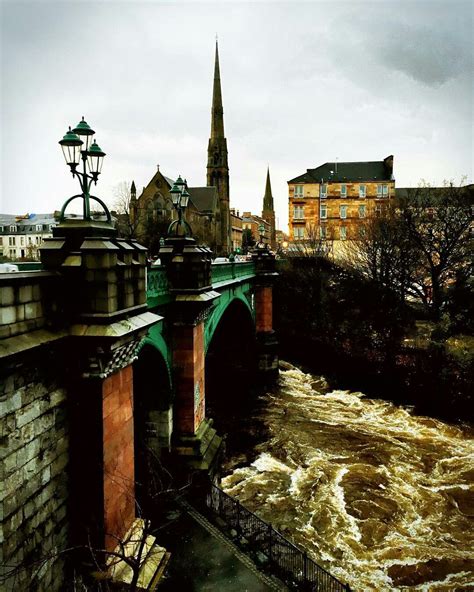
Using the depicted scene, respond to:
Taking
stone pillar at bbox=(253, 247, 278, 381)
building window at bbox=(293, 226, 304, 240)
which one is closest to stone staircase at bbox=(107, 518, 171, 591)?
stone pillar at bbox=(253, 247, 278, 381)

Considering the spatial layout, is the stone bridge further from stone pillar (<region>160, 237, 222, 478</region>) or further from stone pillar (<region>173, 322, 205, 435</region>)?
stone pillar (<region>173, 322, 205, 435</region>)

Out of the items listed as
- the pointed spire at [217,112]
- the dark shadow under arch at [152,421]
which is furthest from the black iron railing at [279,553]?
the pointed spire at [217,112]

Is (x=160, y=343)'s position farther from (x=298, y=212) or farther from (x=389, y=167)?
(x=389, y=167)

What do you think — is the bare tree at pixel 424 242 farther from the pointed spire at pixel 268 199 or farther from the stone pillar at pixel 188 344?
the pointed spire at pixel 268 199

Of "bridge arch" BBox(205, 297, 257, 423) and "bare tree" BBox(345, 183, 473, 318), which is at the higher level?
"bare tree" BBox(345, 183, 473, 318)

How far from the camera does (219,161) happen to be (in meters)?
92.2

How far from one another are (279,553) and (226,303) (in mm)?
12643

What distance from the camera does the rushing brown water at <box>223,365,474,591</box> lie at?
14.0m

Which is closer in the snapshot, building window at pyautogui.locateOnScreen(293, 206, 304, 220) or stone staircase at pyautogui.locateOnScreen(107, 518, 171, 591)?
stone staircase at pyautogui.locateOnScreen(107, 518, 171, 591)

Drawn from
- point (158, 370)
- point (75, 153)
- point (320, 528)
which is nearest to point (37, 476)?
point (75, 153)

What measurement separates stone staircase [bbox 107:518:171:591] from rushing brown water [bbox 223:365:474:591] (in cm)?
578

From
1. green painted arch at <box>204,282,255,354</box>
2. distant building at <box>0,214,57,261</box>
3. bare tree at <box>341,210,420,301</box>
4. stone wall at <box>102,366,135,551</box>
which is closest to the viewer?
stone wall at <box>102,366,135,551</box>

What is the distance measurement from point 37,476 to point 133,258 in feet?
13.2

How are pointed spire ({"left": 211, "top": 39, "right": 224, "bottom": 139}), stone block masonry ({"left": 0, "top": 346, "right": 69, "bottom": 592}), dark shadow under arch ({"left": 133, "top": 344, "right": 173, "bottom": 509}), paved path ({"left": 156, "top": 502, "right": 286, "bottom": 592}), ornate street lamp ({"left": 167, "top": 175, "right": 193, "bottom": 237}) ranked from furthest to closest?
pointed spire ({"left": 211, "top": 39, "right": 224, "bottom": 139}) < dark shadow under arch ({"left": 133, "top": 344, "right": 173, "bottom": 509}) < ornate street lamp ({"left": 167, "top": 175, "right": 193, "bottom": 237}) < paved path ({"left": 156, "top": 502, "right": 286, "bottom": 592}) < stone block masonry ({"left": 0, "top": 346, "right": 69, "bottom": 592})
